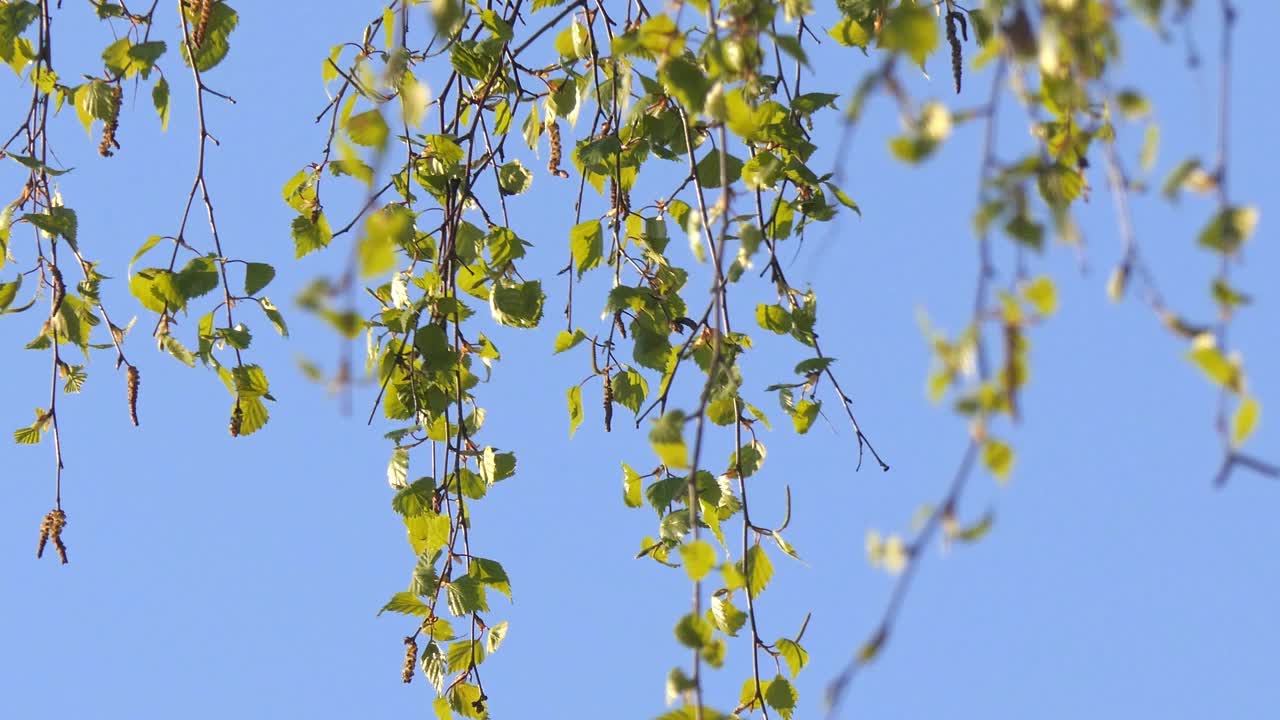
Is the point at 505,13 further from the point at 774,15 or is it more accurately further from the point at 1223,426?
the point at 1223,426

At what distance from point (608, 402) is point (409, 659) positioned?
43 cm

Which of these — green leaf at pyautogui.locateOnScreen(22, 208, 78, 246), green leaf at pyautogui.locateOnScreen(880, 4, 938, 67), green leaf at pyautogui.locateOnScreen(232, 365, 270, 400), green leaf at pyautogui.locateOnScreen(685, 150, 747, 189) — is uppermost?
green leaf at pyautogui.locateOnScreen(22, 208, 78, 246)

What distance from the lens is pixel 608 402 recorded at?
1.98 m

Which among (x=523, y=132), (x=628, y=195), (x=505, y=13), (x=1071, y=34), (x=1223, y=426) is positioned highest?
(x=505, y=13)

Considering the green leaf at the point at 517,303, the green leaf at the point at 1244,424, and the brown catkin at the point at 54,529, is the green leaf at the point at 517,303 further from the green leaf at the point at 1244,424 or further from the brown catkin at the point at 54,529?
the green leaf at the point at 1244,424

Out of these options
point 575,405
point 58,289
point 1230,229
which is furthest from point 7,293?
point 1230,229

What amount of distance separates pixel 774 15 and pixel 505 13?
0.59 m

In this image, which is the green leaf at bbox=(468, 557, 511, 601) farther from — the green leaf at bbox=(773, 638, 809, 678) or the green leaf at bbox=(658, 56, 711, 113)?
the green leaf at bbox=(658, 56, 711, 113)

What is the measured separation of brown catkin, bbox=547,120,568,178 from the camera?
205cm

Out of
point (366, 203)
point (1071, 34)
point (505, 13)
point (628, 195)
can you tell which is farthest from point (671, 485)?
point (1071, 34)

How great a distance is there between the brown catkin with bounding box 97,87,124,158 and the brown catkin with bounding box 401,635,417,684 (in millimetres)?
738

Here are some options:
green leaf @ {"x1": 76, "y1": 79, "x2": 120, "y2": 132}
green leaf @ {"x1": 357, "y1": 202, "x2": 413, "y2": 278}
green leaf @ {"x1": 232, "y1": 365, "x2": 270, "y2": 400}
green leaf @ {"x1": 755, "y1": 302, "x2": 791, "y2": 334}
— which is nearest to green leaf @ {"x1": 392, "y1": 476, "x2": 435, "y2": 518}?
green leaf @ {"x1": 232, "y1": 365, "x2": 270, "y2": 400}

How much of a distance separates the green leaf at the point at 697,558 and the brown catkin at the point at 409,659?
918 millimetres

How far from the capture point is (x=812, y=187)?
1979 mm
